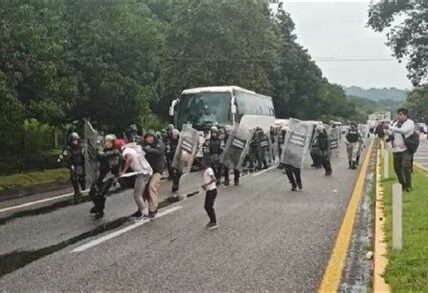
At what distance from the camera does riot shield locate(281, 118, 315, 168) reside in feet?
55.9

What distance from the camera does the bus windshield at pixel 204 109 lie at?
92.9ft

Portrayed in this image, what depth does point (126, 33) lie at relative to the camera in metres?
23.7

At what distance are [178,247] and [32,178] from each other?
12.8 metres

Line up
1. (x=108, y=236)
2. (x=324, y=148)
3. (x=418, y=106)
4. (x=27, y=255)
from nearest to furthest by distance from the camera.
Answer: (x=27, y=255)
(x=108, y=236)
(x=324, y=148)
(x=418, y=106)

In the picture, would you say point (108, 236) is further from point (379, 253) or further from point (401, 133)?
point (401, 133)

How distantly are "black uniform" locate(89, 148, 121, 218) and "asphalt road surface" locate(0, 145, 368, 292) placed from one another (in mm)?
305

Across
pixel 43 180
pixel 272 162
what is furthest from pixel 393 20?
pixel 43 180

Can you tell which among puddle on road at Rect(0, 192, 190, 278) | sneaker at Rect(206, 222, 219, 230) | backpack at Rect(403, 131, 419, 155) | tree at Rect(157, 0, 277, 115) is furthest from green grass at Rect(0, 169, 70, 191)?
tree at Rect(157, 0, 277, 115)

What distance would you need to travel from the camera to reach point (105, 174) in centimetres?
1223

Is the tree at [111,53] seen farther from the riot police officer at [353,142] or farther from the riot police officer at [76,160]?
the riot police officer at [76,160]

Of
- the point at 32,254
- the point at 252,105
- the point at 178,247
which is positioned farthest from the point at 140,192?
the point at 252,105

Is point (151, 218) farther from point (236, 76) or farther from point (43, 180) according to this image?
point (236, 76)

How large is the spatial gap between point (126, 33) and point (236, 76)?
18.4 meters

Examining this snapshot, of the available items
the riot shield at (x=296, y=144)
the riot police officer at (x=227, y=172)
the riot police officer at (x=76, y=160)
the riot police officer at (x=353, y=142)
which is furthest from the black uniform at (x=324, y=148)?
the riot police officer at (x=76, y=160)
